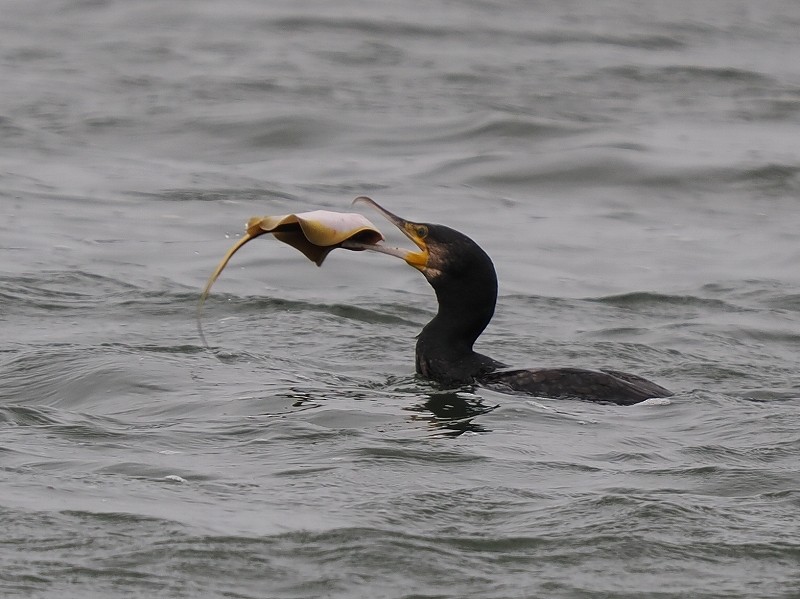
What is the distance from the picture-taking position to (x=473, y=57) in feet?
68.3

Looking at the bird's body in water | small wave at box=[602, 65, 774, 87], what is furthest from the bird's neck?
small wave at box=[602, 65, 774, 87]

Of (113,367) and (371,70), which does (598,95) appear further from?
(113,367)

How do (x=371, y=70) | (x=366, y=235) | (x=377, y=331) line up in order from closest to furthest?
(x=366, y=235), (x=377, y=331), (x=371, y=70)

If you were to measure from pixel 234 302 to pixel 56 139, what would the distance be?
655 centimetres

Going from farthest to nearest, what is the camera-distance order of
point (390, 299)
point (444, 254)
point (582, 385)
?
point (390, 299), point (444, 254), point (582, 385)

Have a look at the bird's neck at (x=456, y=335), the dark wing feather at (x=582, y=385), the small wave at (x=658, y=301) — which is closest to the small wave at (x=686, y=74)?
the small wave at (x=658, y=301)

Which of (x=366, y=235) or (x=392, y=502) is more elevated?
(x=366, y=235)

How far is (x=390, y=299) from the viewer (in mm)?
11219

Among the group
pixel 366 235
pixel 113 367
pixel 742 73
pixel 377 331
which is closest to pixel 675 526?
pixel 366 235

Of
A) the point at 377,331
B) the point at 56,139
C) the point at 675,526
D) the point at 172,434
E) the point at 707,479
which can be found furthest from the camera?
the point at 56,139

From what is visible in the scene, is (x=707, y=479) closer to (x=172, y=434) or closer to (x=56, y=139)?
(x=172, y=434)

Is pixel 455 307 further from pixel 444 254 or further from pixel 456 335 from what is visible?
pixel 444 254

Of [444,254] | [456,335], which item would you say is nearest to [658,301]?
[456,335]

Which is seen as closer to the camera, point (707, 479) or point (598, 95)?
point (707, 479)
